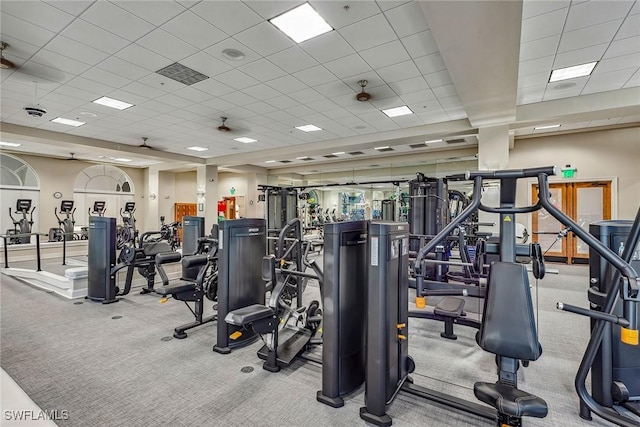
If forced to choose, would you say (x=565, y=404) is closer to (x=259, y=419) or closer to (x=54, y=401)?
(x=259, y=419)

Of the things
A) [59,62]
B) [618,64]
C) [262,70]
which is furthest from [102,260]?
[618,64]

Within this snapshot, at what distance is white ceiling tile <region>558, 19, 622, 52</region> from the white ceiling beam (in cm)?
63

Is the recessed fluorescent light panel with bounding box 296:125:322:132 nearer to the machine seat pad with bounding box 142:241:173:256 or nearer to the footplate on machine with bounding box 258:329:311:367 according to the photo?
the machine seat pad with bounding box 142:241:173:256

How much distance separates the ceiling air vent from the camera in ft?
14.8

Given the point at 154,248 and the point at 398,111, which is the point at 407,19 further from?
the point at 154,248

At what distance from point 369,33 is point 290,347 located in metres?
3.58

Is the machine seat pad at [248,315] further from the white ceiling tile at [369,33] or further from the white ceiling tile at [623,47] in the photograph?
the white ceiling tile at [623,47]

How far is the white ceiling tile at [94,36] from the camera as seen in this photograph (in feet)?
11.5

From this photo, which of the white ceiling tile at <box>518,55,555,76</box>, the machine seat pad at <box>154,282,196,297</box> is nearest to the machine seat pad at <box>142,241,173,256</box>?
the machine seat pad at <box>154,282,196,297</box>

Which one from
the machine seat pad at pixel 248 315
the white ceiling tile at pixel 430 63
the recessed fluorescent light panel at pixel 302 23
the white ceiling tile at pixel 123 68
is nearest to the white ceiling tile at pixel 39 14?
the white ceiling tile at pixel 123 68

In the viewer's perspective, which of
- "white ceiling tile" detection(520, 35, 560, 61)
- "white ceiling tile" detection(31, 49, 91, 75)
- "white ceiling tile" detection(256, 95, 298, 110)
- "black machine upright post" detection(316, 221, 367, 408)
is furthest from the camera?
"white ceiling tile" detection(256, 95, 298, 110)

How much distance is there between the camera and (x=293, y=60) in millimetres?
4273

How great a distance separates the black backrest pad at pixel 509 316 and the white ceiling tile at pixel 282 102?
484 centimetres

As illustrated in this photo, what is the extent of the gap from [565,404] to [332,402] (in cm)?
174
